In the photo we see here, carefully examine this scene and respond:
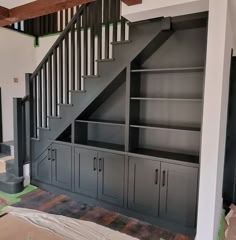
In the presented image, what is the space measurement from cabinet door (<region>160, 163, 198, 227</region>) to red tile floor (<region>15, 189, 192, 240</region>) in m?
0.21

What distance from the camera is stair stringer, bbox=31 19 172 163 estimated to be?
2629 millimetres

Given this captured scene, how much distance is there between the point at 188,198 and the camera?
2490 mm

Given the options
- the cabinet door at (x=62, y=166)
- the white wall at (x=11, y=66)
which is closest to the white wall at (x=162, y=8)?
the cabinet door at (x=62, y=166)

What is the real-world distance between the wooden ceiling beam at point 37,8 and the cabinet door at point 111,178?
1.89 metres

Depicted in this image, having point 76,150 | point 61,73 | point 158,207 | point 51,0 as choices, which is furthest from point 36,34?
point 158,207

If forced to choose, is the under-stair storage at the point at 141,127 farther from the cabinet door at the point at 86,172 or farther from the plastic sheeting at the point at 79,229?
the plastic sheeting at the point at 79,229

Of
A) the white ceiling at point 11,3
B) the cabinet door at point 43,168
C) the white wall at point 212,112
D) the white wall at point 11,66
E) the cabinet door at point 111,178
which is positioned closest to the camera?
the white wall at point 212,112

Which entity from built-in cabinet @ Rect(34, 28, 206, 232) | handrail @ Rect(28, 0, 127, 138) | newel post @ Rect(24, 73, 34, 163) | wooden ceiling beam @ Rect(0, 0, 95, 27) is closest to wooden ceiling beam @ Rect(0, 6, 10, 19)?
wooden ceiling beam @ Rect(0, 0, 95, 27)

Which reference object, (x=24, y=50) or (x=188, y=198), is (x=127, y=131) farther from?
(x=24, y=50)

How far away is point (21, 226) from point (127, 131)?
161 cm

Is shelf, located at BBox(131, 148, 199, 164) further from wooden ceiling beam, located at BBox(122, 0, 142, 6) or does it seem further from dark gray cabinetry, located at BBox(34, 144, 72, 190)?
wooden ceiling beam, located at BBox(122, 0, 142, 6)

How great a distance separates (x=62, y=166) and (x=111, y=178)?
0.90 m

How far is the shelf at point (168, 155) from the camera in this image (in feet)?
8.53

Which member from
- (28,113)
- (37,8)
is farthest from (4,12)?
(28,113)
